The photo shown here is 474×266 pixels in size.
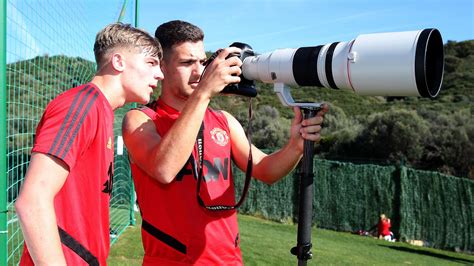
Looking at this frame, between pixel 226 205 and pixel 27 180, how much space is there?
1.06m

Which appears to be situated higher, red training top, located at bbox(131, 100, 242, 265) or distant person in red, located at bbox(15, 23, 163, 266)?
distant person in red, located at bbox(15, 23, 163, 266)

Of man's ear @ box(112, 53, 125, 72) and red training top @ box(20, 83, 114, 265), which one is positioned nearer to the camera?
red training top @ box(20, 83, 114, 265)

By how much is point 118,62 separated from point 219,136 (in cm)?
71

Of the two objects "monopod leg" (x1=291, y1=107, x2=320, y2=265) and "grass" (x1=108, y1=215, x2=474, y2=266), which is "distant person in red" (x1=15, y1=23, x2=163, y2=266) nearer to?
"monopod leg" (x1=291, y1=107, x2=320, y2=265)

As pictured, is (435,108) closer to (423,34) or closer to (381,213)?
(381,213)

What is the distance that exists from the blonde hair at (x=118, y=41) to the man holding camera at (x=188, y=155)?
0.90ft

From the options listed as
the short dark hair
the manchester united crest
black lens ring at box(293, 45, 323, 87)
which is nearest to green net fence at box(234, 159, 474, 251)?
the manchester united crest

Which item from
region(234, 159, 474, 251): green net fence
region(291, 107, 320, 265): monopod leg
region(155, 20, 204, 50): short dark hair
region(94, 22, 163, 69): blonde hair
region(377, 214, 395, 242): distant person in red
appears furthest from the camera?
region(377, 214, 395, 242): distant person in red

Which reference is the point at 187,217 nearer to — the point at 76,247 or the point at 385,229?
the point at 76,247

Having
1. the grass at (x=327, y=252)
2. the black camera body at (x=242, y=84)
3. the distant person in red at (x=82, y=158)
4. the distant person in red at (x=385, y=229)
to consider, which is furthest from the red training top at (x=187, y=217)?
the distant person in red at (x=385, y=229)

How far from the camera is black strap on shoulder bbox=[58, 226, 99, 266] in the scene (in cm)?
188

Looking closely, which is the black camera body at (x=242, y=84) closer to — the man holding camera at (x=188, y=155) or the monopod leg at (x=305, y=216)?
the man holding camera at (x=188, y=155)

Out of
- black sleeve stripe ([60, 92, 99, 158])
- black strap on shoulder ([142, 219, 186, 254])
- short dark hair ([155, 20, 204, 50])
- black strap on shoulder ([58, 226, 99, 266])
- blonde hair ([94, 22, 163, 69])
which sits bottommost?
black strap on shoulder ([142, 219, 186, 254])

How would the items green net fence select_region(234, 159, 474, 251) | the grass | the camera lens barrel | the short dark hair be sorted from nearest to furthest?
1. the camera lens barrel
2. the short dark hair
3. the grass
4. green net fence select_region(234, 159, 474, 251)
